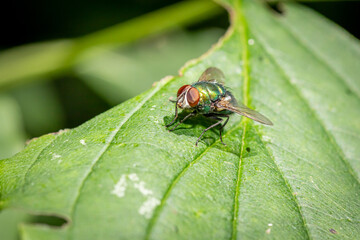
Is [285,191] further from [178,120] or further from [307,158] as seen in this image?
[178,120]

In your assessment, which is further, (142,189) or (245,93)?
(245,93)

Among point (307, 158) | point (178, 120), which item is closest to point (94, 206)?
point (178, 120)

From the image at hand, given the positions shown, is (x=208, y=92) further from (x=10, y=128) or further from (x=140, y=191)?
(x=10, y=128)

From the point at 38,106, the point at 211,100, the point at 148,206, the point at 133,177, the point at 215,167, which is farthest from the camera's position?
the point at 38,106

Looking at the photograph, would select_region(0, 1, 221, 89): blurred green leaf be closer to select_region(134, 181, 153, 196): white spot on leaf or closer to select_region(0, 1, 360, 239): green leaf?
select_region(0, 1, 360, 239): green leaf

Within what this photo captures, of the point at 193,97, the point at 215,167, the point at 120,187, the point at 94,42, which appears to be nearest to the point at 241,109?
the point at 193,97

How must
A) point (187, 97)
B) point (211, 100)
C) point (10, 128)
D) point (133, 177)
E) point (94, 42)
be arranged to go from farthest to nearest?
point (94, 42), point (10, 128), point (211, 100), point (187, 97), point (133, 177)

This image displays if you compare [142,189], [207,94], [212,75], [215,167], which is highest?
[212,75]

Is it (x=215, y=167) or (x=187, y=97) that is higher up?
(x=187, y=97)
